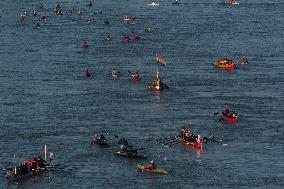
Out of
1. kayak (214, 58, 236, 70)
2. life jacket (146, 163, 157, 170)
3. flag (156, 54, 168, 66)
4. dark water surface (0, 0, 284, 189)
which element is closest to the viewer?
life jacket (146, 163, 157, 170)

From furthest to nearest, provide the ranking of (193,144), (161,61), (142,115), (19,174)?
(161,61) → (142,115) → (193,144) → (19,174)

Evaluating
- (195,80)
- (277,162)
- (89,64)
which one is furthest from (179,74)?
(277,162)

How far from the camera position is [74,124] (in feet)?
459

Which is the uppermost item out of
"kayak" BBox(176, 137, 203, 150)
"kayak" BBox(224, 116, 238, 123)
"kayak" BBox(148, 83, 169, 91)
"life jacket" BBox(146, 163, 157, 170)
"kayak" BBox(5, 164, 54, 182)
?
"kayak" BBox(148, 83, 169, 91)

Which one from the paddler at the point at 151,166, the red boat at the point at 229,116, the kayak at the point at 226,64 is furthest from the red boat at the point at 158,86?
the paddler at the point at 151,166

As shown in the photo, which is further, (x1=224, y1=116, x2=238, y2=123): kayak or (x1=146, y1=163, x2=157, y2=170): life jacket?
(x1=224, y1=116, x2=238, y2=123): kayak

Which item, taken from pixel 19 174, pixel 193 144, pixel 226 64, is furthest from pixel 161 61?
pixel 19 174

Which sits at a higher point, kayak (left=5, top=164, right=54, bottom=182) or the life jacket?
the life jacket

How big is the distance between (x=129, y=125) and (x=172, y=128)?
6.51 meters

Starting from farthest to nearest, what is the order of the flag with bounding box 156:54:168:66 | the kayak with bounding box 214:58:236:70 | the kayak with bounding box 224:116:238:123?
the kayak with bounding box 214:58:236:70, the flag with bounding box 156:54:168:66, the kayak with bounding box 224:116:238:123

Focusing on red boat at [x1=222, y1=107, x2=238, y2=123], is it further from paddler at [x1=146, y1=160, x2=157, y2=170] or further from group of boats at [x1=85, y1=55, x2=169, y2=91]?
paddler at [x1=146, y1=160, x2=157, y2=170]

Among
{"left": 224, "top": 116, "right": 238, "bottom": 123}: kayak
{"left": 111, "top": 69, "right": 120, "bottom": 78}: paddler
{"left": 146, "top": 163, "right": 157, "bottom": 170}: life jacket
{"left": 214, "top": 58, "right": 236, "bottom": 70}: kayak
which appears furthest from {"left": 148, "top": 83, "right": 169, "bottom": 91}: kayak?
{"left": 146, "top": 163, "right": 157, "bottom": 170}: life jacket

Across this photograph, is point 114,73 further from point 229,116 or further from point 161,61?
point 229,116

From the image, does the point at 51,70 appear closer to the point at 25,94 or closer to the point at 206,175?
the point at 25,94
